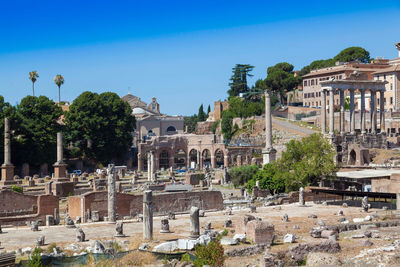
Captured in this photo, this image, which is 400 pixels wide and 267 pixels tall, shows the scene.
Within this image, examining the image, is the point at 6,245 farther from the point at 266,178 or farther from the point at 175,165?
the point at 175,165

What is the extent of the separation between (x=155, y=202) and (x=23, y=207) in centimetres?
814

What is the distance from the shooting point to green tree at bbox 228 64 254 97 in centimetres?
10756

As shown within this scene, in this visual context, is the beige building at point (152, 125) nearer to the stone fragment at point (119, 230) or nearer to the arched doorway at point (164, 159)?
the arched doorway at point (164, 159)

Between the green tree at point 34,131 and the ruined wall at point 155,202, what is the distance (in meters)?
33.3

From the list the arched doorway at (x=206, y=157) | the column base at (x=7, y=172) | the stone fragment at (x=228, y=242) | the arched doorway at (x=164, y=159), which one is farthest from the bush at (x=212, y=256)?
the arched doorway at (x=206, y=157)

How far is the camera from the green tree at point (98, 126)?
244ft

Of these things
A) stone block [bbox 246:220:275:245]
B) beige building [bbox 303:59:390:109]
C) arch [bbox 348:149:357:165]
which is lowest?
stone block [bbox 246:220:275:245]

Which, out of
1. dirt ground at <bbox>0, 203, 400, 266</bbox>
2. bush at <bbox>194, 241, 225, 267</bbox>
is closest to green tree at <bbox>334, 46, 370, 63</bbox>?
dirt ground at <bbox>0, 203, 400, 266</bbox>

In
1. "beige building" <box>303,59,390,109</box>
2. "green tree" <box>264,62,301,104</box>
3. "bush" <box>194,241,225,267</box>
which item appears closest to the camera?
"bush" <box>194,241,225,267</box>

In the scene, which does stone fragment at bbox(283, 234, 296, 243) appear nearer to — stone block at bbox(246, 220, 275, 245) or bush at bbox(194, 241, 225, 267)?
stone block at bbox(246, 220, 275, 245)

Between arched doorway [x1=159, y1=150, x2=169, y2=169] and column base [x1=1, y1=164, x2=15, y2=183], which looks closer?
column base [x1=1, y1=164, x2=15, y2=183]

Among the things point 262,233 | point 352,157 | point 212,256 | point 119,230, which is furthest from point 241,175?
point 212,256

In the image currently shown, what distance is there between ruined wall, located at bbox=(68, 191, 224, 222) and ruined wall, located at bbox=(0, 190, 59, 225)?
1.24m

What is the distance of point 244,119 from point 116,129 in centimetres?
2146
